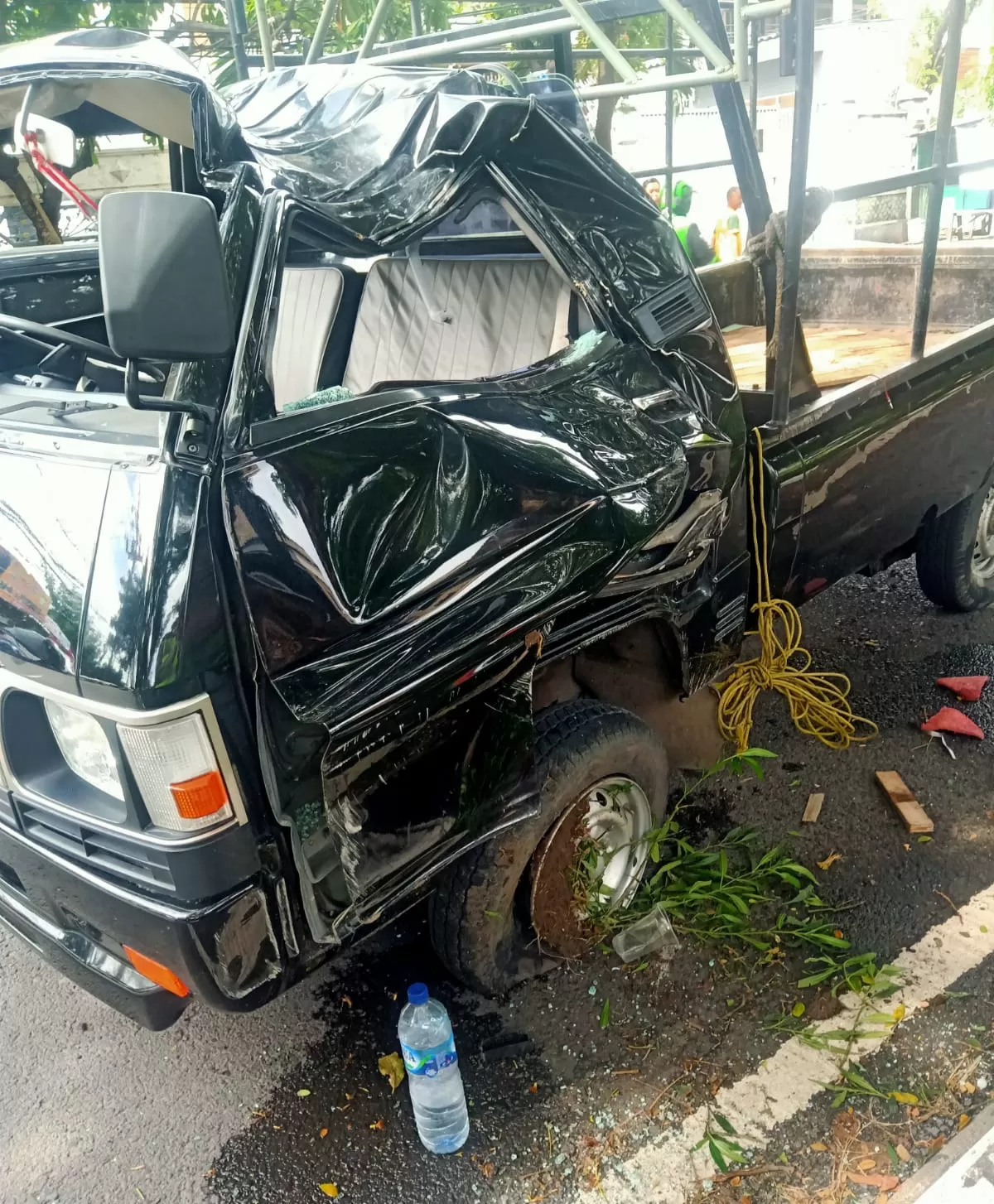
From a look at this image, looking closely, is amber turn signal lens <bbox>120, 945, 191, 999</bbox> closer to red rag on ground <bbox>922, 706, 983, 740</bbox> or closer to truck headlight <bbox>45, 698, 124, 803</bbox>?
truck headlight <bbox>45, 698, 124, 803</bbox>

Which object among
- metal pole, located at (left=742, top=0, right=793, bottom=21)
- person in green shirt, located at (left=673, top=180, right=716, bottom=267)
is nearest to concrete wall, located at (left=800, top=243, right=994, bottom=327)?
person in green shirt, located at (left=673, top=180, right=716, bottom=267)

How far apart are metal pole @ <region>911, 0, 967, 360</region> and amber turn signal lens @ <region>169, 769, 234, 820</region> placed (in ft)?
8.93

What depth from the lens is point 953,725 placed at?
134 inches

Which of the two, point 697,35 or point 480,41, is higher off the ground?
point 480,41

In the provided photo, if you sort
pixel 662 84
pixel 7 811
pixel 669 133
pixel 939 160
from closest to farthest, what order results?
1. pixel 7 811
2. pixel 662 84
3. pixel 939 160
4. pixel 669 133

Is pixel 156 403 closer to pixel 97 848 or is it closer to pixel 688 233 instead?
pixel 97 848

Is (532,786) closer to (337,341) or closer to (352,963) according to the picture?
(352,963)

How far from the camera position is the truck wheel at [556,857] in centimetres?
224

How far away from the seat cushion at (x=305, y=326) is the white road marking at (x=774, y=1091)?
241 cm

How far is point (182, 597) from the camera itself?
153 cm

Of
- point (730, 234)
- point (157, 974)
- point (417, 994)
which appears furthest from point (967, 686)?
point (730, 234)

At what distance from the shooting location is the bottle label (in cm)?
208

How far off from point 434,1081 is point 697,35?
2749 millimetres

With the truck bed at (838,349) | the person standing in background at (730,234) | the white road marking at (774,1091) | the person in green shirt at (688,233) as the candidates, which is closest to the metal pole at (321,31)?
the person in green shirt at (688,233)
